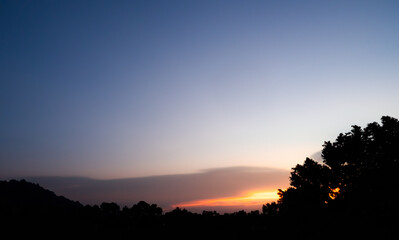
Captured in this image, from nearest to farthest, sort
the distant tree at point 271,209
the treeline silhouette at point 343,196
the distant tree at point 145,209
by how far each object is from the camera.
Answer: the treeline silhouette at point 343,196, the distant tree at point 271,209, the distant tree at point 145,209

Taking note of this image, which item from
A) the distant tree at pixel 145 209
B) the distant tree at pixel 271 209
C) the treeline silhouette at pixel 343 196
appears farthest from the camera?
the distant tree at pixel 145 209

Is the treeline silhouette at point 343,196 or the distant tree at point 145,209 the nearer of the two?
the treeline silhouette at point 343,196

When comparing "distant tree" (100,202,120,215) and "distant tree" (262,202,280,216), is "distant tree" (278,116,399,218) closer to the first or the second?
"distant tree" (262,202,280,216)

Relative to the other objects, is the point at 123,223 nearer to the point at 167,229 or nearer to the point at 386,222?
the point at 167,229

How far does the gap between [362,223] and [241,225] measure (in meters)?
40.0

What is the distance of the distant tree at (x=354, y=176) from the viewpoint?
24391 millimetres

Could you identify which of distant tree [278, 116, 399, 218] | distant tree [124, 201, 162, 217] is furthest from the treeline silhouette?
distant tree [124, 201, 162, 217]

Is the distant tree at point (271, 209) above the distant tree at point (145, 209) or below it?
above

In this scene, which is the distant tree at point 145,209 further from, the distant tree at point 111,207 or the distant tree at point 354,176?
the distant tree at point 354,176

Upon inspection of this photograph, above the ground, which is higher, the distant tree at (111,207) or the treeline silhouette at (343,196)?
the treeline silhouette at (343,196)

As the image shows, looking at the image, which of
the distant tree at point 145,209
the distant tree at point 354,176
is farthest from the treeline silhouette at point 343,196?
the distant tree at point 145,209

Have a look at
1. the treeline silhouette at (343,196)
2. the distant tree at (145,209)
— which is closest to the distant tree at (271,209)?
the treeline silhouette at (343,196)

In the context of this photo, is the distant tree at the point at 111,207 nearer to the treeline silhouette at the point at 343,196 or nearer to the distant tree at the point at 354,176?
the treeline silhouette at the point at 343,196

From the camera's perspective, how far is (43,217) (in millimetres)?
45656
